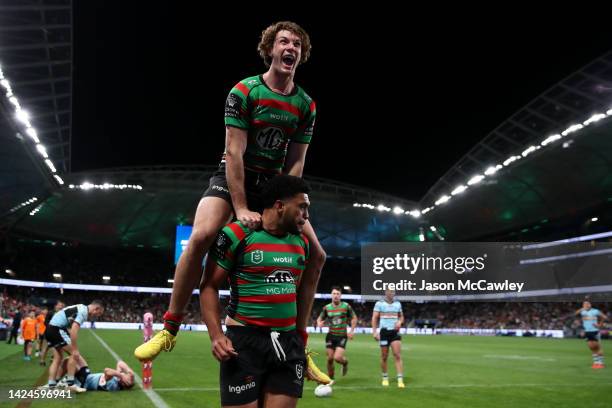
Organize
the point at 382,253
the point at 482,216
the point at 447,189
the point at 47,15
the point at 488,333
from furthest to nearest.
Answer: the point at 382,253 < the point at 488,333 < the point at 482,216 < the point at 447,189 < the point at 47,15

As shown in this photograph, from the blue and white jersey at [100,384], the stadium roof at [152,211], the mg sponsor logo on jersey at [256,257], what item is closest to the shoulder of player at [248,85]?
the mg sponsor logo on jersey at [256,257]

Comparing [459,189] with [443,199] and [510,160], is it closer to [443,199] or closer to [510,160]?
[443,199]

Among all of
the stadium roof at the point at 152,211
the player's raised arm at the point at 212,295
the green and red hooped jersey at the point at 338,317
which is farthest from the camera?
the stadium roof at the point at 152,211

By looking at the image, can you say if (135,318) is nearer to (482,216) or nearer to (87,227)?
(87,227)

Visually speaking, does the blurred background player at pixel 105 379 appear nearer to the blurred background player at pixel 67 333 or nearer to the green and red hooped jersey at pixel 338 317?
the blurred background player at pixel 67 333

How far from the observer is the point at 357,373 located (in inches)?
714

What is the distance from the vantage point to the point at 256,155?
4.95m

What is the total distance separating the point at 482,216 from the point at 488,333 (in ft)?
45.0

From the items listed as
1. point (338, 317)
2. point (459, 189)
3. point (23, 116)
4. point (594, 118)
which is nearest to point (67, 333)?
point (338, 317)

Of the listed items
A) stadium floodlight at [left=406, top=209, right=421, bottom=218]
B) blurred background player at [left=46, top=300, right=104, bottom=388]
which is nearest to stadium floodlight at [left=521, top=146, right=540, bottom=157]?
stadium floodlight at [left=406, top=209, right=421, bottom=218]

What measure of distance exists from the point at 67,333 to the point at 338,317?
7.34m

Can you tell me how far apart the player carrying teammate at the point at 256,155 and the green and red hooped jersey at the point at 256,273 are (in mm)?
271

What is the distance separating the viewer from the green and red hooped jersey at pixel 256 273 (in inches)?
155

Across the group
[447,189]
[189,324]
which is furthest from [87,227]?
[447,189]
